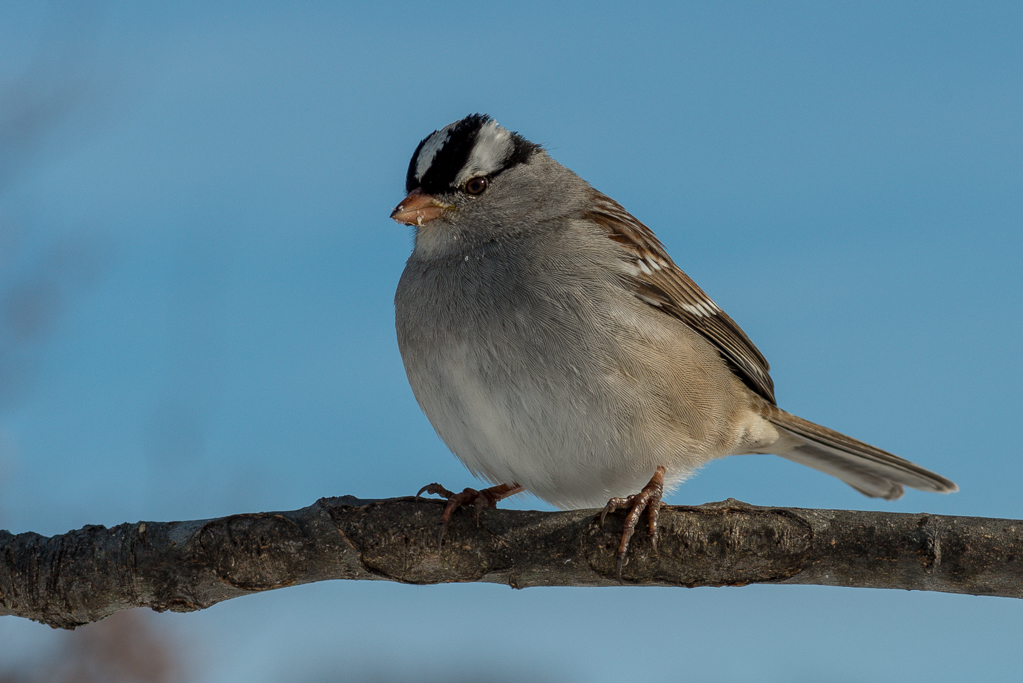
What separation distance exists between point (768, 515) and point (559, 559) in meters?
0.80

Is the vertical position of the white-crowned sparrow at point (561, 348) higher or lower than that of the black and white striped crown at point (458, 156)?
lower

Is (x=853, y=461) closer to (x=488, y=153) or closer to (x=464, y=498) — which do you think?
(x=464, y=498)

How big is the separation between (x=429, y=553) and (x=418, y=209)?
1.57 meters

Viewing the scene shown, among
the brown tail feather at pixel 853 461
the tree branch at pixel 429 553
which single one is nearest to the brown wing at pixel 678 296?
the brown tail feather at pixel 853 461

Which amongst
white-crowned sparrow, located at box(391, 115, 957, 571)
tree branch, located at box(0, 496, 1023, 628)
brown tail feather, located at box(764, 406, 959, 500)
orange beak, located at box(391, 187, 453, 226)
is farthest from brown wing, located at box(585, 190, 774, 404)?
tree branch, located at box(0, 496, 1023, 628)

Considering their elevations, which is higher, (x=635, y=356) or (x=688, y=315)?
(x=688, y=315)

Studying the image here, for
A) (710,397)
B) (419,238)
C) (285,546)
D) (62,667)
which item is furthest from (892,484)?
(62,667)

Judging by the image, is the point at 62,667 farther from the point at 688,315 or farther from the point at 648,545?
the point at 688,315

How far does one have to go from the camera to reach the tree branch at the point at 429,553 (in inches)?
123

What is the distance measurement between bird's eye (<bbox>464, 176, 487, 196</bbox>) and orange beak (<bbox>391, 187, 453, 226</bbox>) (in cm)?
14

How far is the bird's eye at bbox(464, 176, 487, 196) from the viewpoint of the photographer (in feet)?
13.3

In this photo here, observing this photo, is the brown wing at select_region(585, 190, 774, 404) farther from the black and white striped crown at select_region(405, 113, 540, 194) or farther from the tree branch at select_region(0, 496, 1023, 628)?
the tree branch at select_region(0, 496, 1023, 628)

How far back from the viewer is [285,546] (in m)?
3.27

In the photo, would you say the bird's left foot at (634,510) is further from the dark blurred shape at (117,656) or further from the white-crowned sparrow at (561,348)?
the dark blurred shape at (117,656)
